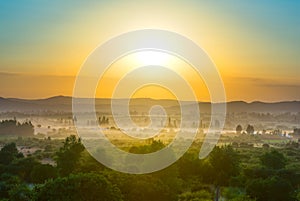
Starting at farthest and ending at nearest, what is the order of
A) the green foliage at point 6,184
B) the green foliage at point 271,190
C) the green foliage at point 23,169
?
the green foliage at point 23,169
the green foliage at point 6,184
the green foliage at point 271,190

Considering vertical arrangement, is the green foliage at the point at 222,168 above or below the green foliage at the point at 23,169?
above

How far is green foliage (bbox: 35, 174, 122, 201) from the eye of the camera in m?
12.8

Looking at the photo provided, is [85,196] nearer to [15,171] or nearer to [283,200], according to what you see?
[283,200]

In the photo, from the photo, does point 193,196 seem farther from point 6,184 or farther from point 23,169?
point 23,169

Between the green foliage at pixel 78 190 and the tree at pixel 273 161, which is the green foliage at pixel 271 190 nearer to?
the green foliage at pixel 78 190

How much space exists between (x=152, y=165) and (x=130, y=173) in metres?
2.45

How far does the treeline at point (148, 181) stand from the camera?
42.9 ft

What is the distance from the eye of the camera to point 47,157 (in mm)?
39188

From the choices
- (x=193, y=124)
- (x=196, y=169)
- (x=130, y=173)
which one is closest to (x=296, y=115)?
(x=193, y=124)

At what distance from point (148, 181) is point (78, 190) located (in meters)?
3.76

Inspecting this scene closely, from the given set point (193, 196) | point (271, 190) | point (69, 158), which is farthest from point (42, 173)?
point (271, 190)

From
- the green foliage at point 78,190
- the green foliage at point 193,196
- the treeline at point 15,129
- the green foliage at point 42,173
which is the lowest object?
the green foliage at point 193,196

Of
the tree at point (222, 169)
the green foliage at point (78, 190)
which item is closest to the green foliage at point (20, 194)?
the green foliage at point (78, 190)

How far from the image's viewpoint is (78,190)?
1283 centimetres
